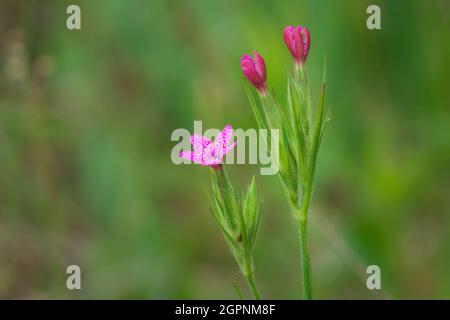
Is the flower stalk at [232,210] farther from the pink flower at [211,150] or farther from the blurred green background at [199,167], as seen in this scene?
the blurred green background at [199,167]

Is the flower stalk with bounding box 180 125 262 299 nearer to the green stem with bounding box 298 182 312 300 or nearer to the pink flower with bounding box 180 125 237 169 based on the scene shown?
the pink flower with bounding box 180 125 237 169


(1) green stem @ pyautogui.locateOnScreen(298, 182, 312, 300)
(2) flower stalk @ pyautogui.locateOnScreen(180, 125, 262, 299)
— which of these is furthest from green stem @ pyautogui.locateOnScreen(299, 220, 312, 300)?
(2) flower stalk @ pyautogui.locateOnScreen(180, 125, 262, 299)

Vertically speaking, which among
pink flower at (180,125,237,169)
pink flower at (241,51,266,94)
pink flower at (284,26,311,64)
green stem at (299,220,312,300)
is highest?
pink flower at (284,26,311,64)

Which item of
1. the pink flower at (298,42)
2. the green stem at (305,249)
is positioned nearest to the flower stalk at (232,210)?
the green stem at (305,249)

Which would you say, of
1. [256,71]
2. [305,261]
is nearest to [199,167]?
[256,71]

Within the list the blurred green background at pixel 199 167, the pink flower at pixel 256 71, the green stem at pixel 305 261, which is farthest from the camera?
the blurred green background at pixel 199 167

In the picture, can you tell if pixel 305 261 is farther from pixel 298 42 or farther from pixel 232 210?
pixel 298 42
